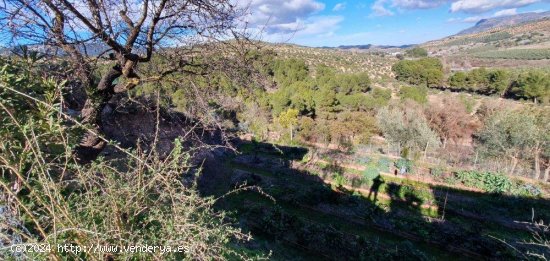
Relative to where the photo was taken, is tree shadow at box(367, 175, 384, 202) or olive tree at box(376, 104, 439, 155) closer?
tree shadow at box(367, 175, 384, 202)

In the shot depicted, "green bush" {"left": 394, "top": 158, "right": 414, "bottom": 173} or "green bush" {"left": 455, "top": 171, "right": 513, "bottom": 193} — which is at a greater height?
"green bush" {"left": 394, "top": 158, "right": 414, "bottom": 173}

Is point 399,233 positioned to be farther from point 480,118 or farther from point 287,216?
point 480,118

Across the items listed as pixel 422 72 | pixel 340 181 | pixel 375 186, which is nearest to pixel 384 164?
pixel 375 186

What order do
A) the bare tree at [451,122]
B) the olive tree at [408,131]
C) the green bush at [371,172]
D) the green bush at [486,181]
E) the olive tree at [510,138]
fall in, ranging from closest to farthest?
the green bush at [486,181], the green bush at [371,172], the olive tree at [510,138], the olive tree at [408,131], the bare tree at [451,122]

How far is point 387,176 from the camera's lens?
15.5m

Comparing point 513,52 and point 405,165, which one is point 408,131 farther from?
point 513,52

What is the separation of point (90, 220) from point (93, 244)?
1.18 ft

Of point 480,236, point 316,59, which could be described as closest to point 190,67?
point 480,236

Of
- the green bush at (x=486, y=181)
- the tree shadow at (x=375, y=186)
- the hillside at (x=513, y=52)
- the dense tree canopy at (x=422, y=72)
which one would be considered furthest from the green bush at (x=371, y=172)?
the hillside at (x=513, y=52)

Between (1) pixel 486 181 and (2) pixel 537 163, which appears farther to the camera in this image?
(2) pixel 537 163

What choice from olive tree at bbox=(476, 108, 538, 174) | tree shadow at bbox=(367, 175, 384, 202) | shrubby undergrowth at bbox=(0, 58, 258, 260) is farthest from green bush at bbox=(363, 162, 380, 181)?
shrubby undergrowth at bbox=(0, 58, 258, 260)

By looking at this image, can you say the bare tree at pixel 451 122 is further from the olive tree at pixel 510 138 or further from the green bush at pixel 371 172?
the green bush at pixel 371 172

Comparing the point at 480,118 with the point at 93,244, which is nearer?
the point at 93,244

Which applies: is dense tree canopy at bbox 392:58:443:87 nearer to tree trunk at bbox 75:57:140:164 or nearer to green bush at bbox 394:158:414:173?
green bush at bbox 394:158:414:173
